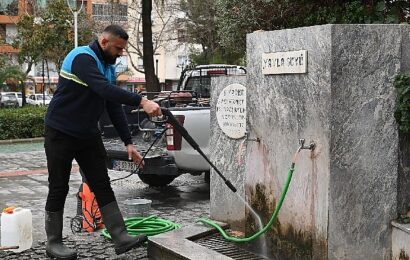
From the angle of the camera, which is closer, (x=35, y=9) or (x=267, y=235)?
(x=267, y=235)

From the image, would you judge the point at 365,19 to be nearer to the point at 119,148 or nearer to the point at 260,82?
the point at 260,82

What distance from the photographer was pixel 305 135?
4.20m

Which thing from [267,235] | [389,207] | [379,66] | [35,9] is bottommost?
[267,235]

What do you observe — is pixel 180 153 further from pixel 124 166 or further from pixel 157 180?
pixel 157 180

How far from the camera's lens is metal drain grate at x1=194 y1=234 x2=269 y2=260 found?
187 inches

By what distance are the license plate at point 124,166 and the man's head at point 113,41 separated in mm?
3542

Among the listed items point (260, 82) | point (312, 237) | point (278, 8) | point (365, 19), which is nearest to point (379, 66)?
point (260, 82)

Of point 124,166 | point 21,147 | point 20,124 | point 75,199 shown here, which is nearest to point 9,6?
point 20,124

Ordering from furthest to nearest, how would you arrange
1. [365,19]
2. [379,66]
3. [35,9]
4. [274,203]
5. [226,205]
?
[35,9], [365,19], [226,205], [274,203], [379,66]

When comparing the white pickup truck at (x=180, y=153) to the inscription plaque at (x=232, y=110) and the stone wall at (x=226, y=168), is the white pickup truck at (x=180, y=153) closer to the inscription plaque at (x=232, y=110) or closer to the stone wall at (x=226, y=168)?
the stone wall at (x=226, y=168)

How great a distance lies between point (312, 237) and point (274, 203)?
0.49 m

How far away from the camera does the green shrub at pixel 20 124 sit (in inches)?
704

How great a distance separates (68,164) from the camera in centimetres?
499

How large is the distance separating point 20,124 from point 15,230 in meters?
13.5
